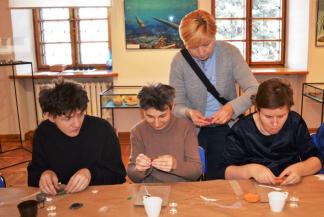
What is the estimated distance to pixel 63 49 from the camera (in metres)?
5.39

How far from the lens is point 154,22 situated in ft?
15.7

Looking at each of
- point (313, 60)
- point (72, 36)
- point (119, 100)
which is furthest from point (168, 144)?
point (72, 36)

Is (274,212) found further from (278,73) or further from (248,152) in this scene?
(278,73)

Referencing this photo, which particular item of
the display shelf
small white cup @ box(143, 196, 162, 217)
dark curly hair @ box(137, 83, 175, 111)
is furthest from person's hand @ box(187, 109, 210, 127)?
the display shelf

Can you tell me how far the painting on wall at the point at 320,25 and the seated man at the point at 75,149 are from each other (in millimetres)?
3753

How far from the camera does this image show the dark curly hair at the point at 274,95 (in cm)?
169

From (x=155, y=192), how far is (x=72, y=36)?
419 cm

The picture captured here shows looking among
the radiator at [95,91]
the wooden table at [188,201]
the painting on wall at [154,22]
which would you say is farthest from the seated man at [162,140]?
the radiator at [95,91]

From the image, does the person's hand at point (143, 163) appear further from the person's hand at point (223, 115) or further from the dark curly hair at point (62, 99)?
the person's hand at point (223, 115)

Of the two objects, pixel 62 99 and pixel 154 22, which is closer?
pixel 62 99

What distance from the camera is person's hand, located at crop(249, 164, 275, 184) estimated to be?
159 centimetres

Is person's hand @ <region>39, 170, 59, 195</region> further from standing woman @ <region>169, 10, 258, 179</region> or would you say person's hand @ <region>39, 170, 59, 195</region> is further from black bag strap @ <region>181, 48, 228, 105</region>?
black bag strap @ <region>181, 48, 228, 105</region>

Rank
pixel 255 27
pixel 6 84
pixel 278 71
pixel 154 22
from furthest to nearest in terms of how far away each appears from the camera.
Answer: pixel 255 27 → pixel 6 84 → pixel 278 71 → pixel 154 22

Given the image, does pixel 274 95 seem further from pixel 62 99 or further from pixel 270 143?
pixel 62 99
